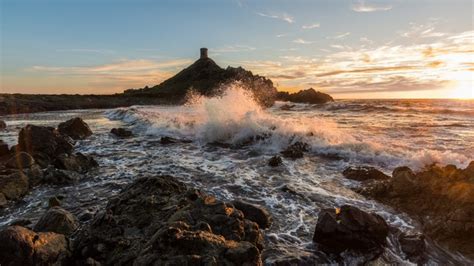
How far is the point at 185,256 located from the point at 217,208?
1816mm

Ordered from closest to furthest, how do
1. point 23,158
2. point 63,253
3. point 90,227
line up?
point 63,253
point 90,227
point 23,158

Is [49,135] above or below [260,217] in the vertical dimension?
above

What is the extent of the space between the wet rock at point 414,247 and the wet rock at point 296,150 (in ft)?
26.1

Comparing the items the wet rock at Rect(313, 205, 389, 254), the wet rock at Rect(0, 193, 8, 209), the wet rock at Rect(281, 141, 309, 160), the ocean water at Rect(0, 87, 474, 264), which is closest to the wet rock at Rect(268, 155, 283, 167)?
the ocean water at Rect(0, 87, 474, 264)

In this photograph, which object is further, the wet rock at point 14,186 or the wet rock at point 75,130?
the wet rock at point 75,130

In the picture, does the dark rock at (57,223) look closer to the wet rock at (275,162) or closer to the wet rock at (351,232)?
the wet rock at (351,232)

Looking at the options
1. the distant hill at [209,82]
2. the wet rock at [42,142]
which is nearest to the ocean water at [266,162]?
the wet rock at [42,142]

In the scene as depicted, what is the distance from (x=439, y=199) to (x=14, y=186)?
11.1 meters

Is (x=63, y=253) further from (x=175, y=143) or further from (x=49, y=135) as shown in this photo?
(x=175, y=143)

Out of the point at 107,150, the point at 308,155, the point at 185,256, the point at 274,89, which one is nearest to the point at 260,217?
the point at 185,256

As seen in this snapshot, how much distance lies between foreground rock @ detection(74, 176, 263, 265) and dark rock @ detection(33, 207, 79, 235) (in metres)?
0.95

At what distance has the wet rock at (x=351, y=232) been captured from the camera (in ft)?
22.4

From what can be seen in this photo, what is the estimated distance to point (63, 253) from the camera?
19.1 feet

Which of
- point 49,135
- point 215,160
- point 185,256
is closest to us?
point 185,256
